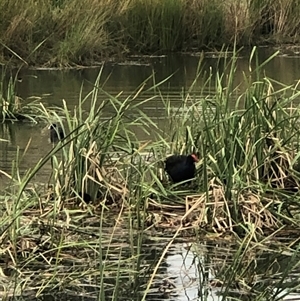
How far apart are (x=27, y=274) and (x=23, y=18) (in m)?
10.5

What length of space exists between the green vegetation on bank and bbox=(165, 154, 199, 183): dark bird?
8.26m

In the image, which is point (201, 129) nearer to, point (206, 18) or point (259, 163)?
point (259, 163)

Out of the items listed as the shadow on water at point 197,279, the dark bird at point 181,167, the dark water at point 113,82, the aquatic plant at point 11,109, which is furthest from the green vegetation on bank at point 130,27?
the shadow on water at point 197,279

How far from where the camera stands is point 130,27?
54.1 feet

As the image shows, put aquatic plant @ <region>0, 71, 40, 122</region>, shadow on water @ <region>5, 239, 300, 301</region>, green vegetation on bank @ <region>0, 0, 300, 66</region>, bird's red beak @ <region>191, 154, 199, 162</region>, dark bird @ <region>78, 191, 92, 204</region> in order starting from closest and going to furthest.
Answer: shadow on water @ <region>5, 239, 300, 301</region>
dark bird @ <region>78, 191, 92, 204</region>
bird's red beak @ <region>191, 154, 199, 162</region>
aquatic plant @ <region>0, 71, 40, 122</region>
green vegetation on bank @ <region>0, 0, 300, 66</region>

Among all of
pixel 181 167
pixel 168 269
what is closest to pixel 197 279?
pixel 168 269

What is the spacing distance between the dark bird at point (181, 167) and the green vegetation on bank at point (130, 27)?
826 cm

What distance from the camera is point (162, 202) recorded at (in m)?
5.91

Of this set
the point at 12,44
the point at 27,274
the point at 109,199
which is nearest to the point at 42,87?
the point at 12,44

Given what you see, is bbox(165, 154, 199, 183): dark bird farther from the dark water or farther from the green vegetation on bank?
the green vegetation on bank

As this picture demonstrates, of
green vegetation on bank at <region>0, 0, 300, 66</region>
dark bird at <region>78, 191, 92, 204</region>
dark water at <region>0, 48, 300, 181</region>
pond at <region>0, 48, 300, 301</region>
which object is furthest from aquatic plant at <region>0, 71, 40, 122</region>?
green vegetation on bank at <region>0, 0, 300, 66</region>

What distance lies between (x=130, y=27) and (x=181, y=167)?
423 inches

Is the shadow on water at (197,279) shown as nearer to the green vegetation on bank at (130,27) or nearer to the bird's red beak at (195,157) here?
the bird's red beak at (195,157)

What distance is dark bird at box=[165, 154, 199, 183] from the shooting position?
19.6 feet
